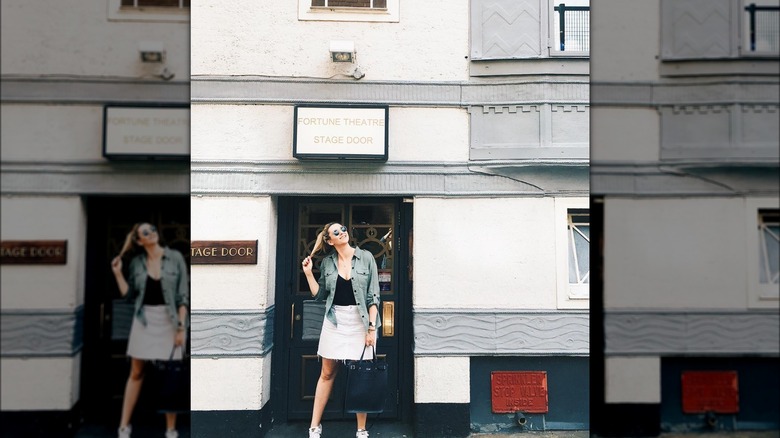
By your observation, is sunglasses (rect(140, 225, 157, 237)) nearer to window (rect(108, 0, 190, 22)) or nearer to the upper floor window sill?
window (rect(108, 0, 190, 22))

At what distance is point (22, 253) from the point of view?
4.73ft

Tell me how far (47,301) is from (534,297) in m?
2.00

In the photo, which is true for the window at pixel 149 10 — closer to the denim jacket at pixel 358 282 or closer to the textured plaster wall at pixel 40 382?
the textured plaster wall at pixel 40 382

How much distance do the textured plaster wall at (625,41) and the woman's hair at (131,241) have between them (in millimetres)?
1615

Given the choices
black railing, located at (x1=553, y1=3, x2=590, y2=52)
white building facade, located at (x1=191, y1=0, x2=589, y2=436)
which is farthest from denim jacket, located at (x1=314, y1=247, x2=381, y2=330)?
black railing, located at (x1=553, y1=3, x2=590, y2=52)

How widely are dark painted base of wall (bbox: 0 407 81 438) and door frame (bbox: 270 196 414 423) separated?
3.52 feet

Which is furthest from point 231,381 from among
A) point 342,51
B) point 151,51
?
point 342,51

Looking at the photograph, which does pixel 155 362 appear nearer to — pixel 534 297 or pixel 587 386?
pixel 534 297

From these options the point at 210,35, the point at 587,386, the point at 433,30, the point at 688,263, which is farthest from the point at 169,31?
the point at 587,386

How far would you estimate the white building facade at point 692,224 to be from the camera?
5.13 feet

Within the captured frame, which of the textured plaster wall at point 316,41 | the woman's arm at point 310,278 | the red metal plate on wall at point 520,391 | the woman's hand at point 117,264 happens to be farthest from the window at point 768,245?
the woman's hand at point 117,264

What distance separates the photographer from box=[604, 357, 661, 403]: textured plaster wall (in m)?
1.64

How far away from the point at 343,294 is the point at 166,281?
105 cm

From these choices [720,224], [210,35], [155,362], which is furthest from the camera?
[210,35]
